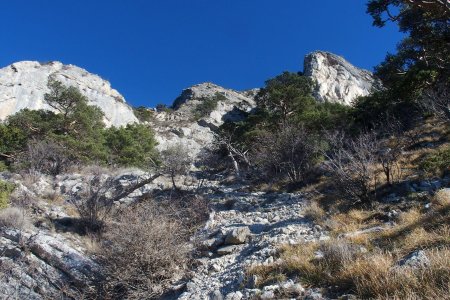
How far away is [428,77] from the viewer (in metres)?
11.6

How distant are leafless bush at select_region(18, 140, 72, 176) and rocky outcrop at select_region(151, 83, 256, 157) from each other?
593 inches

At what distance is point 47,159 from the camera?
18391 millimetres

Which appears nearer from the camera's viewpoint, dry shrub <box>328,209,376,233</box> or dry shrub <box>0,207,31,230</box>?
dry shrub <box>328,209,376,233</box>

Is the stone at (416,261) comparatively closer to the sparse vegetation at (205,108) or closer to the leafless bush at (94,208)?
the leafless bush at (94,208)

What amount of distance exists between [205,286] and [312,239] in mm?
2410

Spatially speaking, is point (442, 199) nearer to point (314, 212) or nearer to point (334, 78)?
point (314, 212)

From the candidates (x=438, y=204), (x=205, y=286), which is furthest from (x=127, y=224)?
(x=438, y=204)

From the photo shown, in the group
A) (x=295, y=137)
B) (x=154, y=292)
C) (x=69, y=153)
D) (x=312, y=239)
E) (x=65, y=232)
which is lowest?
(x=154, y=292)

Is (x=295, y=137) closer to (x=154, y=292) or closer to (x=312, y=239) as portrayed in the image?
(x=312, y=239)

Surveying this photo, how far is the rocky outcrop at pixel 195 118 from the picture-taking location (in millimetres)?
40781

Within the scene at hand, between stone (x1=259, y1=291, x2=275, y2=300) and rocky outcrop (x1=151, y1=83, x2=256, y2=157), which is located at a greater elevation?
rocky outcrop (x1=151, y1=83, x2=256, y2=157)

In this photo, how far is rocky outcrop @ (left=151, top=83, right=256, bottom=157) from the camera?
40.8 metres

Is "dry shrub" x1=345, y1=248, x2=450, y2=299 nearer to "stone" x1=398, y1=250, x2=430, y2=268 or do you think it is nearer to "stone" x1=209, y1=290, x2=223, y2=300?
"stone" x1=398, y1=250, x2=430, y2=268

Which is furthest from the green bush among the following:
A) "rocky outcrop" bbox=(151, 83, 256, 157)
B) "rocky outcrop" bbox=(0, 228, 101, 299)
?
"rocky outcrop" bbox=(151, 83, 256, 157)
